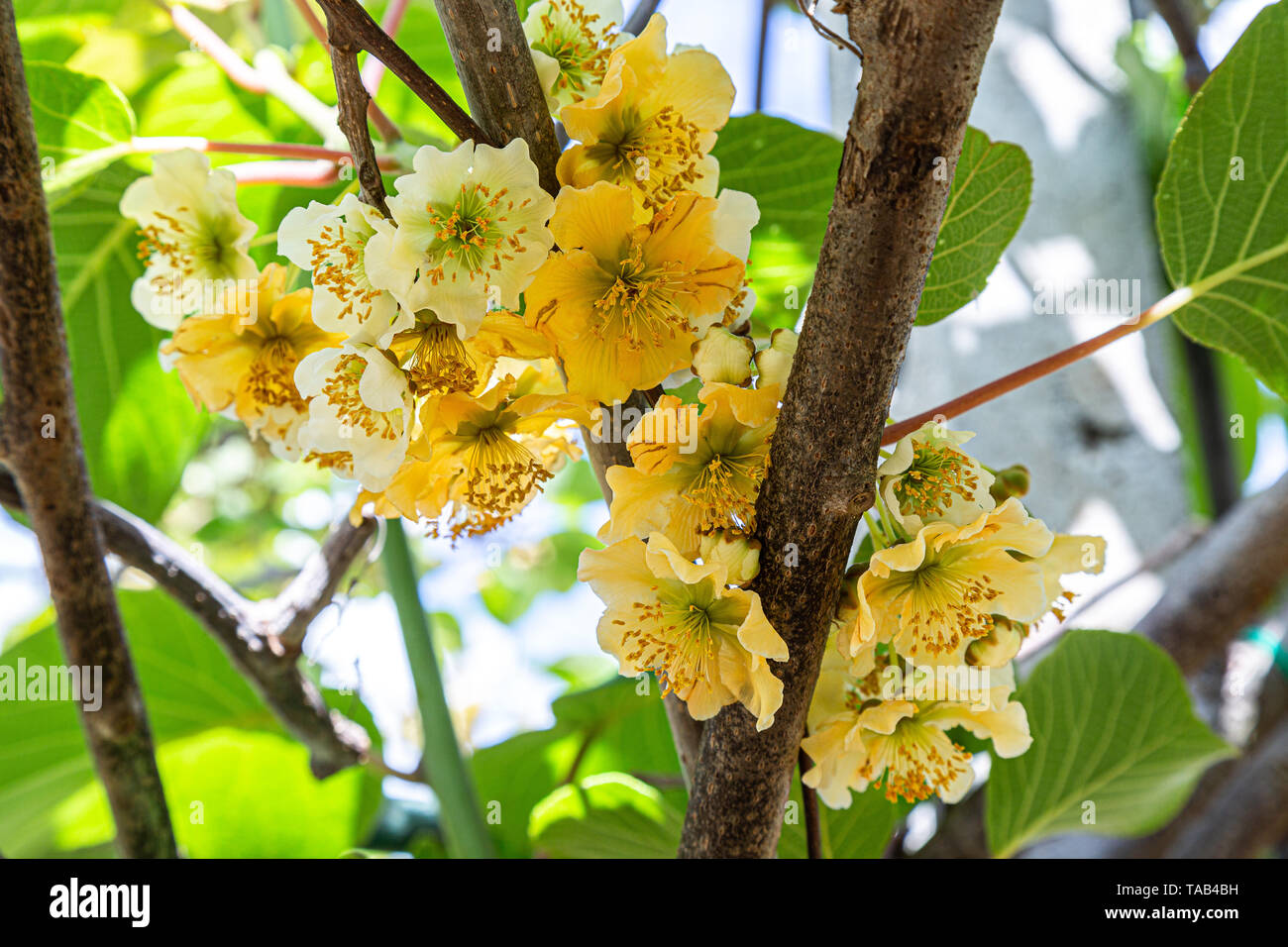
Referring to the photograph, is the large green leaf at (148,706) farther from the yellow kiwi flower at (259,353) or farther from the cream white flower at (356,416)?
the cream white flower at (356,416)

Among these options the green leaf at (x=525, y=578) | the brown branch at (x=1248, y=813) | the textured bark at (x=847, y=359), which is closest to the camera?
the textured bark at (x=847, y=359)

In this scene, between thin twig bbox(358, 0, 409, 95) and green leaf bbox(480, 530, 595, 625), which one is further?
green leaf bbox(480, 530, 595, 625)

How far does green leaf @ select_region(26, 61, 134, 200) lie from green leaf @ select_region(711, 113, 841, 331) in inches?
16.9

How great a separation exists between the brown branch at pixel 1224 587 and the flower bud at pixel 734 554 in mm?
932

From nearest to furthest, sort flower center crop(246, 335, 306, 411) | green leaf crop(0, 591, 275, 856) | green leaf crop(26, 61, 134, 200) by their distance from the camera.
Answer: flower center crop(246, 335, 306, 411) → green leaf crop(26, 61, 134, 200) → green leaf crop(0, 591, 275, 856)

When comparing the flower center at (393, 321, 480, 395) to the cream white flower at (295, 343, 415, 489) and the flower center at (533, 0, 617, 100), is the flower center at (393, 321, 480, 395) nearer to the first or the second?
the cream white flower at (295, 343, 415, 489)

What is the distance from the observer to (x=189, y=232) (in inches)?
25.0

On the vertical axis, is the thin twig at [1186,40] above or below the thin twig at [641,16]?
above

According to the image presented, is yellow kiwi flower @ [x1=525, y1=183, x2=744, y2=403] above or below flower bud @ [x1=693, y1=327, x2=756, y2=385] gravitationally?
above

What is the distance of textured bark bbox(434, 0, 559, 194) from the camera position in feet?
1.53

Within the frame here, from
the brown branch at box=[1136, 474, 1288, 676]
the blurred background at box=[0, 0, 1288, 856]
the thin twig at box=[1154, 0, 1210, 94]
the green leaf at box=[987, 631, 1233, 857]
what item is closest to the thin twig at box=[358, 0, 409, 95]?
the blurred background at box=[0, 0, 1288, 856]

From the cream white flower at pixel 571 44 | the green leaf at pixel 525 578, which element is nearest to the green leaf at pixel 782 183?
the cream white flower at pixel 571 44

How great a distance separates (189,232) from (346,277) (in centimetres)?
23

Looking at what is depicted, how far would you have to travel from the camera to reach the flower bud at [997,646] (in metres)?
0.52
